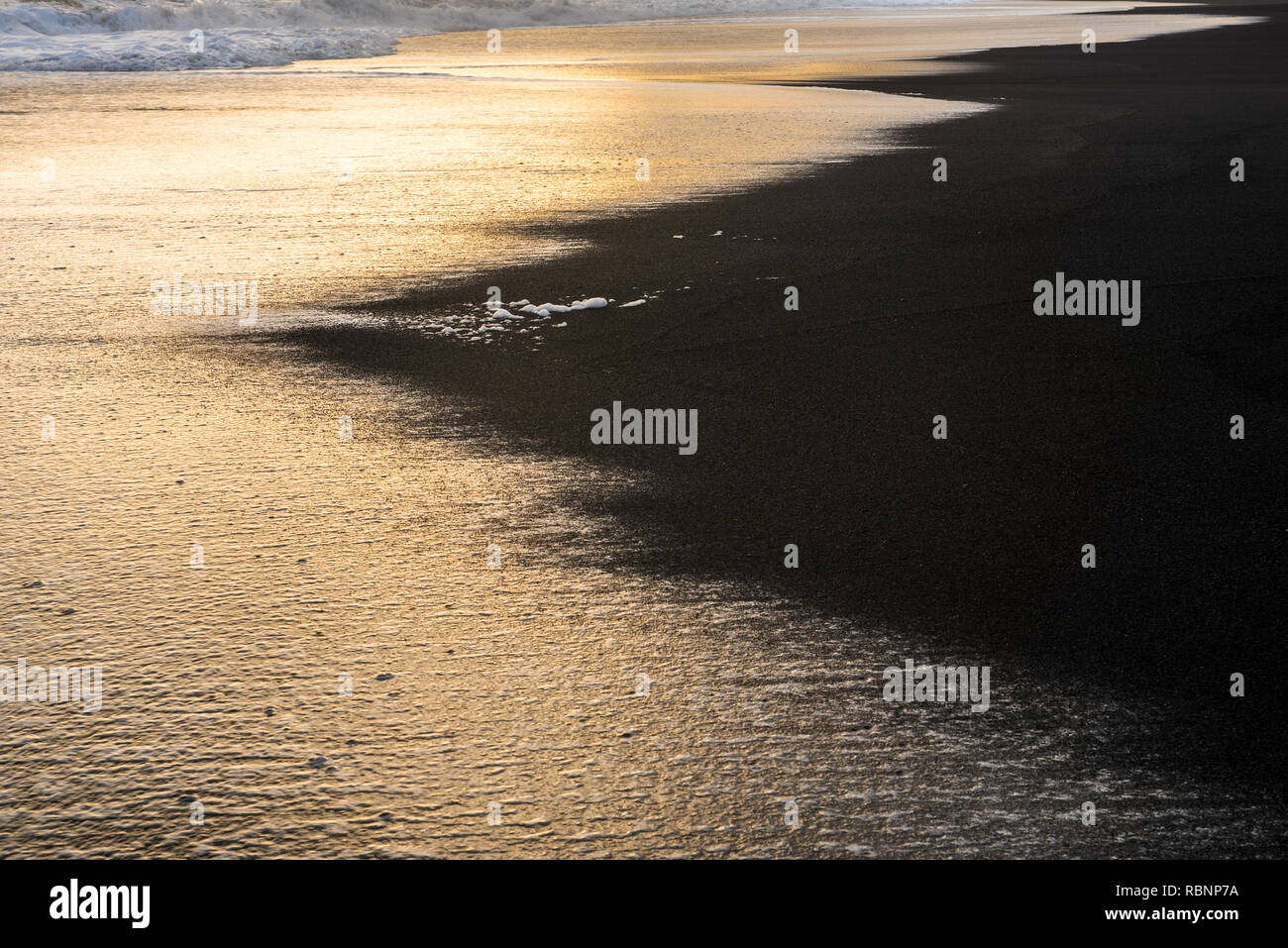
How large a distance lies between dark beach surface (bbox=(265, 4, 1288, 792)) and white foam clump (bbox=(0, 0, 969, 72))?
26314mm

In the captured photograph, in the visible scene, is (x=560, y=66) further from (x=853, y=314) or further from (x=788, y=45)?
(x=853, y=314)

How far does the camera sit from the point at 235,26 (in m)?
45.7

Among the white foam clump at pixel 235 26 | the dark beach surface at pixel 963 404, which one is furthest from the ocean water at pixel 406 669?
the white foam clump at pixel 235 26

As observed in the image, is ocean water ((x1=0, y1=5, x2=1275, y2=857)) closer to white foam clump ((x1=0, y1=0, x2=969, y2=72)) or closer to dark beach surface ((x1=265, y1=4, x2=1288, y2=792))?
dark beach surface ((x1=265, y1=4, x2=1288, y2=792))

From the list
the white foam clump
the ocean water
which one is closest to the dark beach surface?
the ocean water

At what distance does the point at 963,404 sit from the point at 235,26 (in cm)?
4638

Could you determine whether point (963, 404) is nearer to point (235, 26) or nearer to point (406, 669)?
point (406, 669)

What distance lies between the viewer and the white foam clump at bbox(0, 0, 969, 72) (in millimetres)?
31969

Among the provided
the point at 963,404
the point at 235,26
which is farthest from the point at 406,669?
the point at 235,26

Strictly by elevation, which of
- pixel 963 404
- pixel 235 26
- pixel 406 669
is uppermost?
pixel 235 26

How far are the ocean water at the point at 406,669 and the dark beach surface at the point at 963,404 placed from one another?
0.22 meters

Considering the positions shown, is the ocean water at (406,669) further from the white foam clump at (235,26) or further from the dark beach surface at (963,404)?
the white foam clump at (235,26)

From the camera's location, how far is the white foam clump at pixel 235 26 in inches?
1259

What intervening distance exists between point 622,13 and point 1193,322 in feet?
199
